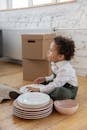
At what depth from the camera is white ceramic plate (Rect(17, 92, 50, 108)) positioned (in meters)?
1.55

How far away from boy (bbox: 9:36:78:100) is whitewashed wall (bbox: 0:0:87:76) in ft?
3.11

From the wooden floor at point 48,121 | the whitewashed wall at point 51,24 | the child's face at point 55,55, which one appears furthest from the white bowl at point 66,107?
the whitewashed wall at point 51,24

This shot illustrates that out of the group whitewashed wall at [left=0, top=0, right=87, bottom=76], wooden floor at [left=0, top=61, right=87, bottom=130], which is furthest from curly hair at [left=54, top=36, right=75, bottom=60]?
whitewashed wall at [left=0, top=0, right=87, bottom=76]

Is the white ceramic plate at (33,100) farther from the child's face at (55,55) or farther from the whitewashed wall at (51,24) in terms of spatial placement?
→ the whitewashed wall at (51,24)

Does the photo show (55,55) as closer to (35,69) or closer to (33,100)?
(33,100)

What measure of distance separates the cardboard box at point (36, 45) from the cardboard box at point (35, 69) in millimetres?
71

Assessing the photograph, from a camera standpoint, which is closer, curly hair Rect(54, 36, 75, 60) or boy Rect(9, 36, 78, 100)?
boy Rect(9, 36, 78, 100)

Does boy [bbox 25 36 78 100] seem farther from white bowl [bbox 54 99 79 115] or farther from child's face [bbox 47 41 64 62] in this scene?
white bowl [bbox 54 99 79 115]

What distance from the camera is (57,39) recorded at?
197cm

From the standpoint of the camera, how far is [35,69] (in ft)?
8.45

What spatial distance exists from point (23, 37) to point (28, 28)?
87cm

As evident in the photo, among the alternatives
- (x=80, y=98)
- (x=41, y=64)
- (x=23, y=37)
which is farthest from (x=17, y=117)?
(x=23, y=37)

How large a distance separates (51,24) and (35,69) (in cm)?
86

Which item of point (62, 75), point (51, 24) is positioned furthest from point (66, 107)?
point (51, 24)
